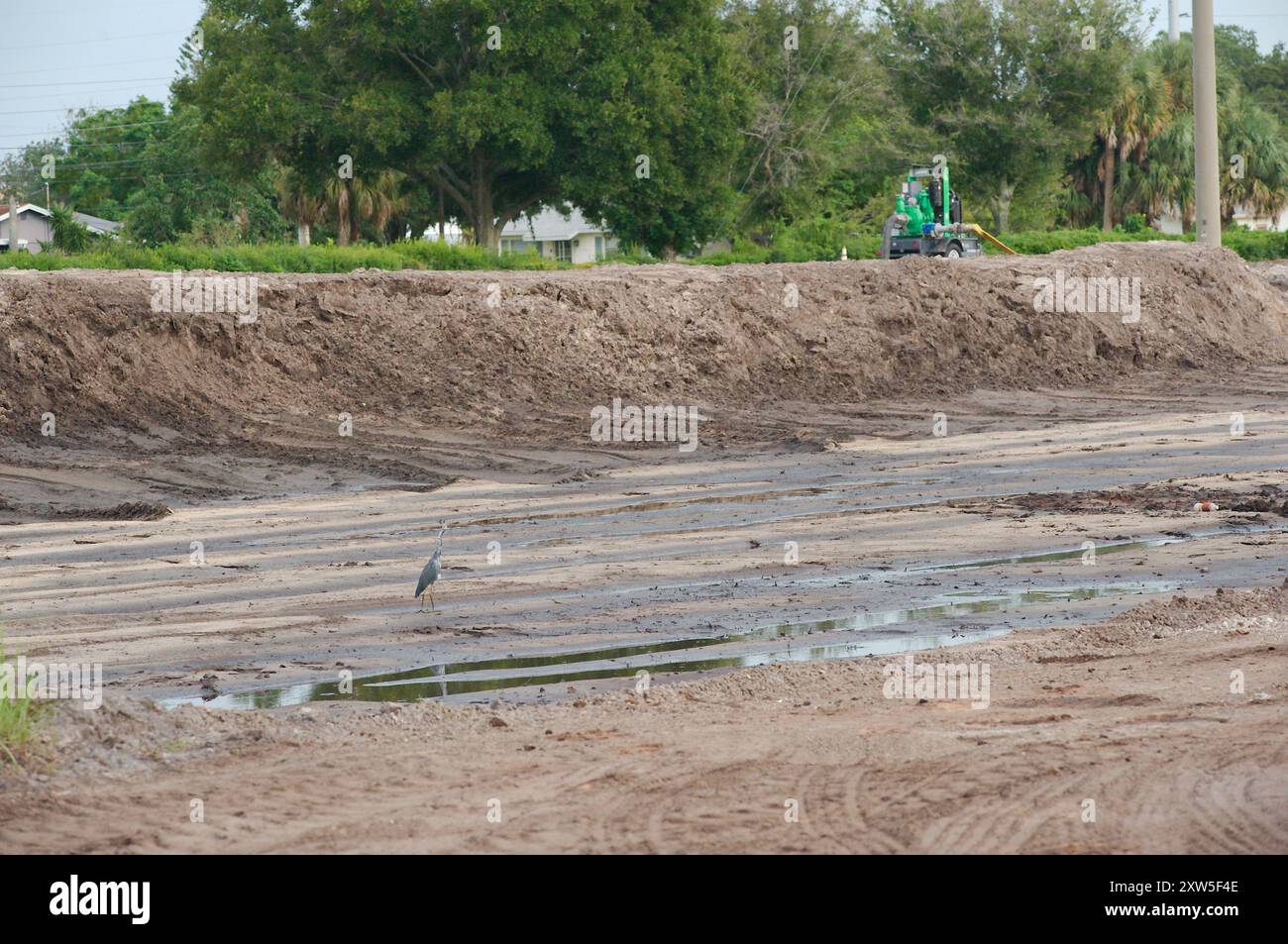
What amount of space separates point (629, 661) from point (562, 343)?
1480 cm

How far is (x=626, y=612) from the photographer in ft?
36.2

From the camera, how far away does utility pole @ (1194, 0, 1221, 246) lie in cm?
3497

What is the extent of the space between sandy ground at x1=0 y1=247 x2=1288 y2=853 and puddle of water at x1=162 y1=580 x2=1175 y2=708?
50 mm

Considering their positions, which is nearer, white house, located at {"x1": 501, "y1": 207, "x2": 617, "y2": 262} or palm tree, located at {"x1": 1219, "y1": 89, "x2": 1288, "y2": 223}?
palm tree, located at {"x1": 1219, "y1": 89, "x2": 1288, "y2": 223}

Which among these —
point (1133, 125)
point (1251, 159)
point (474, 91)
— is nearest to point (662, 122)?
point (474, 91)

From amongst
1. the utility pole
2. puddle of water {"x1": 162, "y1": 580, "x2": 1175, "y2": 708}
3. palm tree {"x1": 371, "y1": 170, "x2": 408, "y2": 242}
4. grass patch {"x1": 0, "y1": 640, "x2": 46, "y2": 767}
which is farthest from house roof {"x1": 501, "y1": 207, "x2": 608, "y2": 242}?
grass patch {"x1": 0, "y1": 640, "x2": 46, "y2": 767}

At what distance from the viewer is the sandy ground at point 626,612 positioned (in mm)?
6430

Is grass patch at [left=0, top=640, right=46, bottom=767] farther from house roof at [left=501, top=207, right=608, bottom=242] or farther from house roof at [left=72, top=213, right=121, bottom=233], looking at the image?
house roof at [left=72, top=213, right=121, bottom=233]

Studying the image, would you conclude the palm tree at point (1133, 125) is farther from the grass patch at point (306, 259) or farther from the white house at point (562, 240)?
the grass patch at point (306, 259)

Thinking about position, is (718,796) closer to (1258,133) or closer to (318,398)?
(318,398)

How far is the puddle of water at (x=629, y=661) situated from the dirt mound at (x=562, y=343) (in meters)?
11.1

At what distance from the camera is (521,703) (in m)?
8.69

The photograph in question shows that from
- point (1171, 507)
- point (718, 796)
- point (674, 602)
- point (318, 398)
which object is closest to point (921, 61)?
point (318, 398)

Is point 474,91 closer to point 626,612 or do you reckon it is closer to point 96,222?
point 626,612
